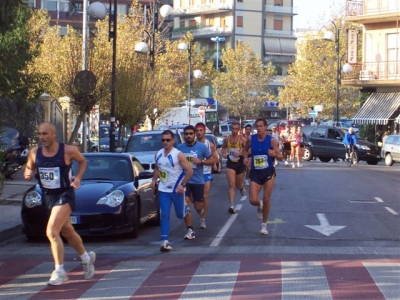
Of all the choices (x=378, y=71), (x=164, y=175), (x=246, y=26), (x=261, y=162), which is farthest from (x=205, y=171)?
(x=246, y=26)

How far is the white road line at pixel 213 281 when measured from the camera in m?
8.77

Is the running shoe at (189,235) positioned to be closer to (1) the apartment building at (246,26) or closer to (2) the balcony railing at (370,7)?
(2) the balcony railing at (370,7)

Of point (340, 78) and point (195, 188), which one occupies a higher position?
point (340, 78)

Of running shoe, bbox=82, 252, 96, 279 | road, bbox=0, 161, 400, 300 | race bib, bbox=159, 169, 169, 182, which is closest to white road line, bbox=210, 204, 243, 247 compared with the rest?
road, bbox=0, 161, 400, 300

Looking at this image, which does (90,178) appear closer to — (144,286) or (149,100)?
(144,286)

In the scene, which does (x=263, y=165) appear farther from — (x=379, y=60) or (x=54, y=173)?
(x=379, y=60)

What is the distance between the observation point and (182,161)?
12.2 metres

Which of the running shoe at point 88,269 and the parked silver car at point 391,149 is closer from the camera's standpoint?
the running shoe at point 88,269

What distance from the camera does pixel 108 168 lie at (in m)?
14.2

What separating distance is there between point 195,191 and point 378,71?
3486 centimetres

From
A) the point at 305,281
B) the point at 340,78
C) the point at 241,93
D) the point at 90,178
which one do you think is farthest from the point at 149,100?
the point at 241,93

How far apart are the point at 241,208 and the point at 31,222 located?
6.23m

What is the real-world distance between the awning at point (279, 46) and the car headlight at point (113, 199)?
77857 millimetres

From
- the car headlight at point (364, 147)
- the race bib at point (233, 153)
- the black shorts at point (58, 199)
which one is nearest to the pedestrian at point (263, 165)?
the race bib at point (233, 153)
